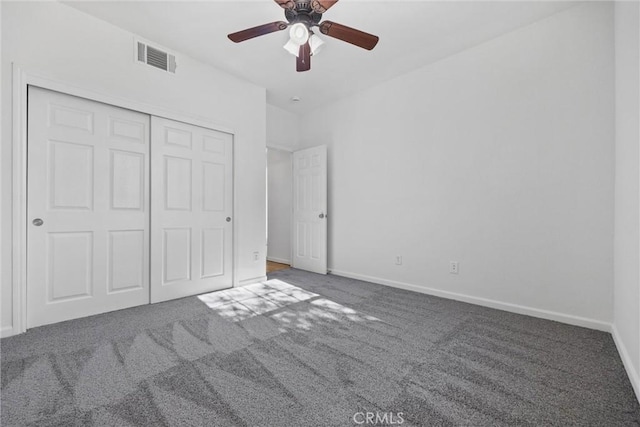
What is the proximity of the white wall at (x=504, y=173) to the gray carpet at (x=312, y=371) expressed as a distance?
1.46 feet

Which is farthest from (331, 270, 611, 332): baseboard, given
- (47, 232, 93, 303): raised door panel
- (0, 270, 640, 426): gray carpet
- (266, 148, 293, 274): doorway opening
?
(47, 232, 93, 303): raised door panel

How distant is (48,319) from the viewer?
2.34 meters

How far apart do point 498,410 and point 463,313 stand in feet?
4.71

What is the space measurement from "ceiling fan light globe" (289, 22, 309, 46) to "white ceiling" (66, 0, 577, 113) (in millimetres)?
598

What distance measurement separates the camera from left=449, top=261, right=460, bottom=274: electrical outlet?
3.09 metres

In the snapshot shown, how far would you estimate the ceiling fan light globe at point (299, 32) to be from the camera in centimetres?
201

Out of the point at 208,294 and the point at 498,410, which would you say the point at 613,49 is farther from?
the point at 208,294

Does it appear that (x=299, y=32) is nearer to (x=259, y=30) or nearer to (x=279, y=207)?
(x=259, y=30)

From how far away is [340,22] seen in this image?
257 centimetres

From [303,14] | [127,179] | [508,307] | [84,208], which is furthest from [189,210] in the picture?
[508,307]

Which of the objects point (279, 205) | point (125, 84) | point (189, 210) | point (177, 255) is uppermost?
point (125, 84)

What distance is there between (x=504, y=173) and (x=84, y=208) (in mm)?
4082

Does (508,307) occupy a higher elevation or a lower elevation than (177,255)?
lower

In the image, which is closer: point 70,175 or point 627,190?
point 627,190
